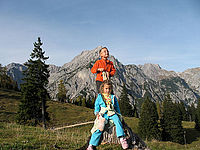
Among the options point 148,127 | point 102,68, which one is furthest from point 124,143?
point 148,127

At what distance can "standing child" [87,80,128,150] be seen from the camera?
531 cm

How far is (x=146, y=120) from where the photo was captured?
136 feet

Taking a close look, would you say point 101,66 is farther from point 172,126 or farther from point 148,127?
point 172,126

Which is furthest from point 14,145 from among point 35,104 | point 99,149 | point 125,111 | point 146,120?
point 125,111

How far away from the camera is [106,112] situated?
5.62 meters

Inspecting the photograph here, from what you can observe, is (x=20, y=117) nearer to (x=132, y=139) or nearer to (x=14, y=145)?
(x=14, y=145)

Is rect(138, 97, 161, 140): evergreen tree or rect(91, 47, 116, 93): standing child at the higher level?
rect(91, 47, 116, 93): standing child

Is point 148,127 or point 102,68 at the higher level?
point 102,68

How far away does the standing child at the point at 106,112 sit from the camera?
5.31m

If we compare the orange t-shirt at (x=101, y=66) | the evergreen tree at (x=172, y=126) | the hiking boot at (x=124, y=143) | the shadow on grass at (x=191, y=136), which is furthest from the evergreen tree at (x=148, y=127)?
the hiking boot at (x=124, y=143)

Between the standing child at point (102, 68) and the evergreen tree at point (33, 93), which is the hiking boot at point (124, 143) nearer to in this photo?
the standing child at point (102, 68)

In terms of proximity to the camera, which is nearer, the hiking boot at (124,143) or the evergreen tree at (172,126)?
the hiking boot at (124,143)

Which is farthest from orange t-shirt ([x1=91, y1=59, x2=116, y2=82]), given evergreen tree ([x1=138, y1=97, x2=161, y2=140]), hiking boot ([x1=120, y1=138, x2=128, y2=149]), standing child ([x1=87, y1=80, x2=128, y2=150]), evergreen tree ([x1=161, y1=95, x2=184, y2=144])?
evergreen tree ([x1=161, y1=95, x2=184, y2=144])

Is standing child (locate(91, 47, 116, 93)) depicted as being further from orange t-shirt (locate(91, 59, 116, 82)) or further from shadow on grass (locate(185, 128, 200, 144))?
shadow on grass (locate(185, 128, 200, 144))
